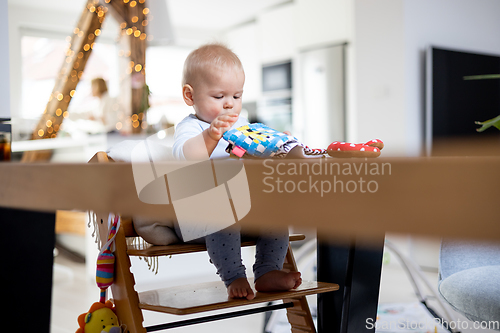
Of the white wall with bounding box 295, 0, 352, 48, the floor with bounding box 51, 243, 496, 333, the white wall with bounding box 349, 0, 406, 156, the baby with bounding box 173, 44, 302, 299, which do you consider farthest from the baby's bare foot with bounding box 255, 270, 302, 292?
the white wall with bounding box 295, 0, 352, 48

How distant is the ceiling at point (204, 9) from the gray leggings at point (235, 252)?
458 centimetres

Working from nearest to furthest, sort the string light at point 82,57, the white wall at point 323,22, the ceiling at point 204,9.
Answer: the string light at point 82,57
the white wall at point 323,22
the ceiling at point 204,9

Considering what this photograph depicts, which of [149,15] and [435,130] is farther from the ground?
[149,15]

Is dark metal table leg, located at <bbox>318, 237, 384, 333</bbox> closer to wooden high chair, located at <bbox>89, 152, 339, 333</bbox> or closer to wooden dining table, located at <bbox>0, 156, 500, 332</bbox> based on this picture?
wooden high chair, located at <bbox>89, 152, 339, 333</bbox>

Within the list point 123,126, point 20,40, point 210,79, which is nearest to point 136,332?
point 210,79

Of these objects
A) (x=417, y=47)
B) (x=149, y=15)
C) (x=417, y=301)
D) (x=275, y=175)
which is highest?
(x=149, y=15)

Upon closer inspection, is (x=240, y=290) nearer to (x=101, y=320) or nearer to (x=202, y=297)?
(x=202, y=297)

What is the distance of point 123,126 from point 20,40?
3.09 meters

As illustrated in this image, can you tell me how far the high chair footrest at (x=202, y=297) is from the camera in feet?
2.70

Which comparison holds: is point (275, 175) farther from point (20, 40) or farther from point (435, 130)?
point (20, 40)

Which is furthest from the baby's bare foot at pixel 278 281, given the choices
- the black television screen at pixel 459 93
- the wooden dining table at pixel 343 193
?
the black television screen at pixel 459 93

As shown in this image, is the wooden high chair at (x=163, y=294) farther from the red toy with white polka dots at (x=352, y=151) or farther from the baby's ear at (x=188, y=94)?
the red toy with white polka dots at (x=352, y=151)

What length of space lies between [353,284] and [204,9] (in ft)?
17.3

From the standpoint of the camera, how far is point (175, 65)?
6.71 metres
